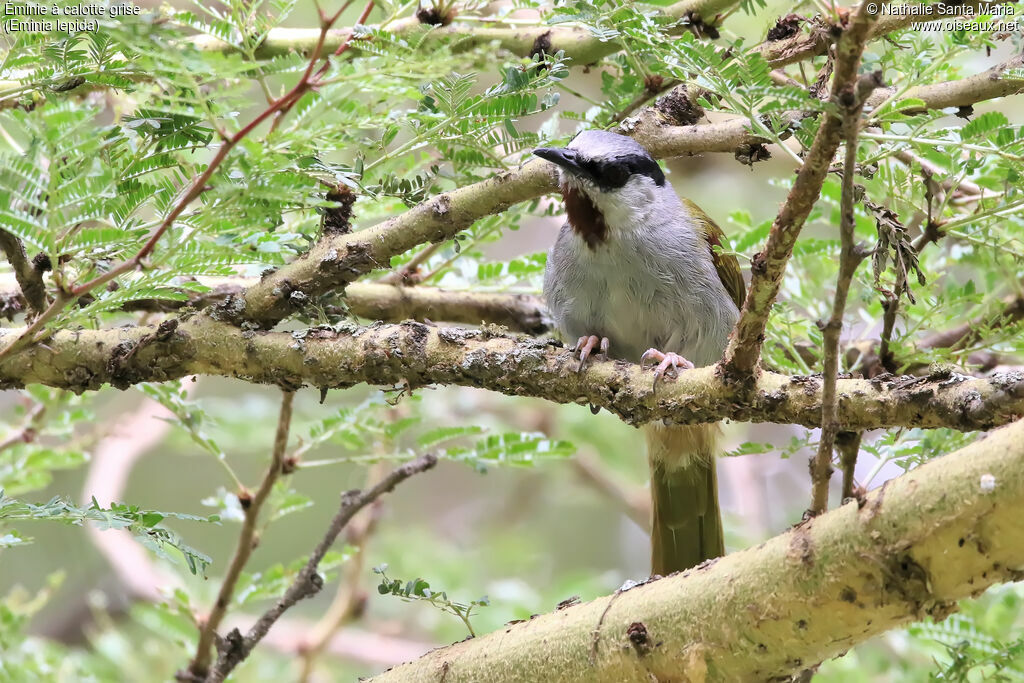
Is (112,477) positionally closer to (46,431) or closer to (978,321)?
(46,431)

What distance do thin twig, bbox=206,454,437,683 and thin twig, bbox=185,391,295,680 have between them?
0.12 metres

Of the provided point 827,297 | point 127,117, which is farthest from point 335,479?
point 127,117

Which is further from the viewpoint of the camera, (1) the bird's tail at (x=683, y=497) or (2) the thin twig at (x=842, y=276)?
(1) the bird's tail at (x=683, y=497)

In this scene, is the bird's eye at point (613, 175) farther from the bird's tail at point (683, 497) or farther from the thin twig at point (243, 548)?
the thin twig at point (243, 548)

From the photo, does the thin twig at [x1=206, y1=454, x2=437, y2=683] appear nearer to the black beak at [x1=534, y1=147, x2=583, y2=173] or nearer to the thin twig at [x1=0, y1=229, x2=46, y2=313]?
the black beak at [x1=534, y1=147, x2=583, y2=173]

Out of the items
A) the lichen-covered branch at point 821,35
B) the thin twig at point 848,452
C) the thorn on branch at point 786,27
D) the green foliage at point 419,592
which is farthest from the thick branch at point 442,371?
the thorn on branch at point 786,27

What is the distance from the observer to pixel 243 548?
3303 millimetres

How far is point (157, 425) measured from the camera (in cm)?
594

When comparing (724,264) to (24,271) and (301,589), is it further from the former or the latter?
(24,271)

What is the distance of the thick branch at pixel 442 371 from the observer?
2268 mm

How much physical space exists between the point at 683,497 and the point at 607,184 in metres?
1.27

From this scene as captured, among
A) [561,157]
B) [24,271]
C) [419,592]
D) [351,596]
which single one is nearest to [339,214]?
[561,157]

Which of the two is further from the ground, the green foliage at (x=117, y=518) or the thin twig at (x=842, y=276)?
the thin twig at (x=842, y=276)

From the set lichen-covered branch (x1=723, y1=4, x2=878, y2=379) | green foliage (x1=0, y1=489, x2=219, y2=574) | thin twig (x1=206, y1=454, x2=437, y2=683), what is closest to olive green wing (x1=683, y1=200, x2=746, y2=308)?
thin twig (x1=206, y1=454, x2=437, y2=683)
